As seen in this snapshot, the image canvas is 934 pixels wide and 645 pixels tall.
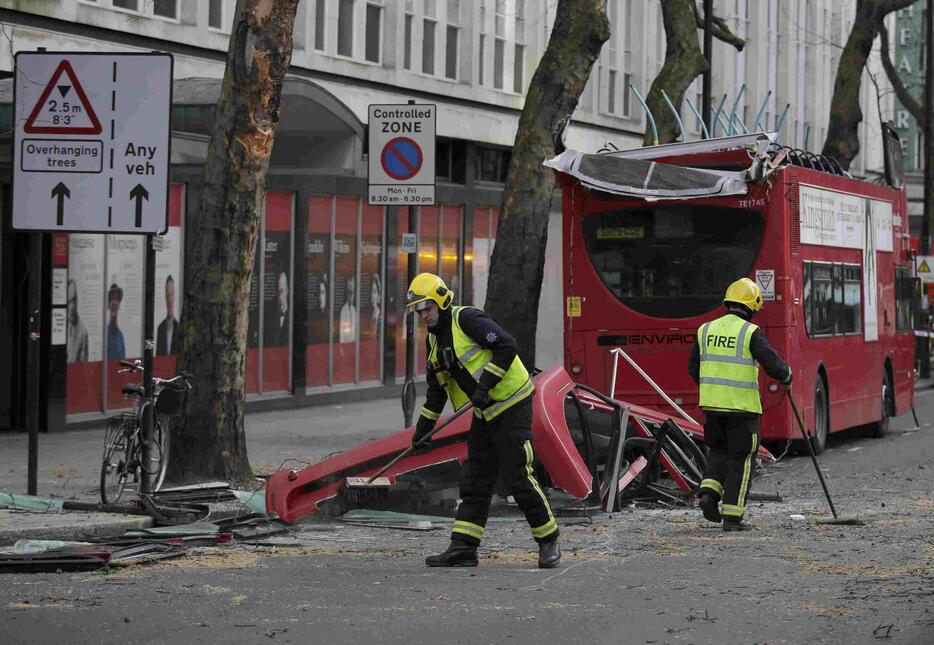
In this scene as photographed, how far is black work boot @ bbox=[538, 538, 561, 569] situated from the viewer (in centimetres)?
976

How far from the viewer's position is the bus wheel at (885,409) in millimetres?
21938

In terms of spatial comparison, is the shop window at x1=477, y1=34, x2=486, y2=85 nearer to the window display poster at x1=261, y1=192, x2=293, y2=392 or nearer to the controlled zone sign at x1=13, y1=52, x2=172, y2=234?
the window display poster at x1=261, y1=192, x2=293, y2=392

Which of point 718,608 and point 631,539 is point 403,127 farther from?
point 718,608

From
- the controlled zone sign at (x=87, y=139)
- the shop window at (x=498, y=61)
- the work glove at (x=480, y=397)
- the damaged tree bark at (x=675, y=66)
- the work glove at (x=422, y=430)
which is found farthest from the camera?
the shop window at (x=498, y=61)

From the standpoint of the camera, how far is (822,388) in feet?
61.8

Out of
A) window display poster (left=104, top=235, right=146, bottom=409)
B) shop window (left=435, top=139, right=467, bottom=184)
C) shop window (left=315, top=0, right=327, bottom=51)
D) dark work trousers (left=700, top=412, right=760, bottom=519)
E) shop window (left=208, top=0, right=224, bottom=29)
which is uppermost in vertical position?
shop window (left=315, top=0, right=327, bottom=51)

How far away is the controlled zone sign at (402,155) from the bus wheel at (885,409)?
29.0 feet

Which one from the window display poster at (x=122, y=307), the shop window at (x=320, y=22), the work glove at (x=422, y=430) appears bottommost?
the work glove at (x=422, y=430)

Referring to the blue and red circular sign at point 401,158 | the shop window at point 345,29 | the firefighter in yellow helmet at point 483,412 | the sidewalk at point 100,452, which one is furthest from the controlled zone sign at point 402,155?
the shop window at point 345,29

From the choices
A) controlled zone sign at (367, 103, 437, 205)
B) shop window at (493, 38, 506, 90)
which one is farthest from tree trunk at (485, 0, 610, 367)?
shop window at (493, 38, 506, 90)

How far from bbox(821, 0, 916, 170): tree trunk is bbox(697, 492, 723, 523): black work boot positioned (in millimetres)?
16640

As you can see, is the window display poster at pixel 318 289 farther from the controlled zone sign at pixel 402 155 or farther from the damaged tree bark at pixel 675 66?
the controlled zone sign at pixel 402 155

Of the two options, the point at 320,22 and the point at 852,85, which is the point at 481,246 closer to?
the point at 320,22

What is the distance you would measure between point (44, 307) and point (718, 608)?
12.3m
